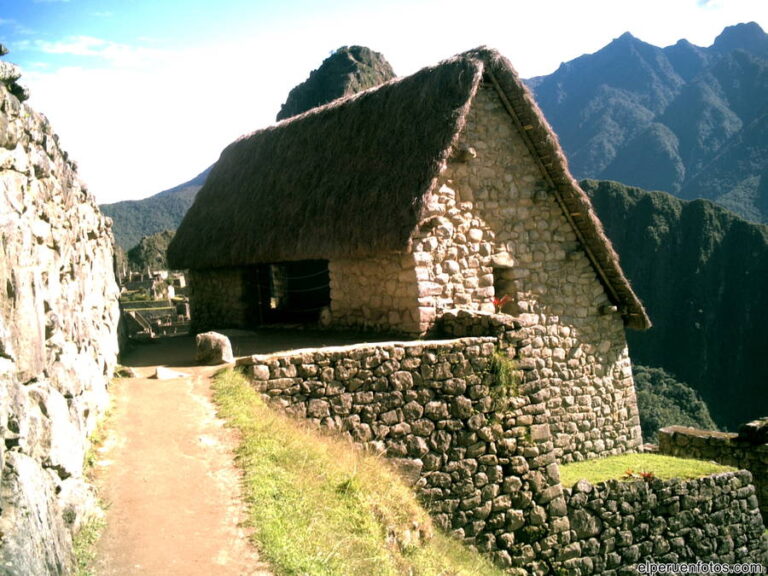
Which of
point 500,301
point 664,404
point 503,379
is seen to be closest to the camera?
point 503,379

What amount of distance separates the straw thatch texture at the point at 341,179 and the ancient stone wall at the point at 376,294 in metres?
0.36

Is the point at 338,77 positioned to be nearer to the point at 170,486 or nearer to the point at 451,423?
the point at 451,423

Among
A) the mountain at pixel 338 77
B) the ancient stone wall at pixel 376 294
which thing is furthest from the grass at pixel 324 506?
the mountain at pixel 338 77

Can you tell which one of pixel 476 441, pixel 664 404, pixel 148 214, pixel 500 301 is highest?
pixel 148 214

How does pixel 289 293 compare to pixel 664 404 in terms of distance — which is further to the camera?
pixel 664 404

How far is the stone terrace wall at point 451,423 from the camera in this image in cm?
674

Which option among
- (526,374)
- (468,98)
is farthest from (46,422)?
(468,98)

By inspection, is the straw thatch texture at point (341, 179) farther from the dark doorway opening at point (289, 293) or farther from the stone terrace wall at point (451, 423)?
the stone terrace wall at point (451, 423)

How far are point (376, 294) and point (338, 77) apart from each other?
25274 mm

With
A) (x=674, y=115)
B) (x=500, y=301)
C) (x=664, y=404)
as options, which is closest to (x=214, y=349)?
(x=500, y=301)

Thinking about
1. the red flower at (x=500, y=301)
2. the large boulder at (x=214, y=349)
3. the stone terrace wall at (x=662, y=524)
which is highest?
the red flower at (x=500, y=301)

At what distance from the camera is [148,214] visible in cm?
5506

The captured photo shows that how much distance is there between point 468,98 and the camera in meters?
9.09

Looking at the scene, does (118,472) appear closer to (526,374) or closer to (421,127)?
(526,374)
